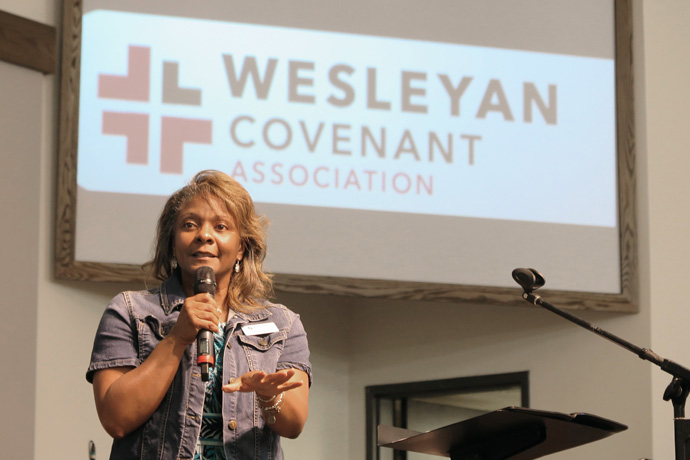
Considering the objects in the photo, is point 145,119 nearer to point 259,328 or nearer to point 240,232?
point 240,232

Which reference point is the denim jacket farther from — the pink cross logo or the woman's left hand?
the pink cross logo

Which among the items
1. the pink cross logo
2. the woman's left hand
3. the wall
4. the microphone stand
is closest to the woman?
the woman's left hand

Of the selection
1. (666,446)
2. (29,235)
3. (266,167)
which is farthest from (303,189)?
(666,446)

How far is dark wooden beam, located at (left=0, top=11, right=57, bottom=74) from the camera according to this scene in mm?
3963

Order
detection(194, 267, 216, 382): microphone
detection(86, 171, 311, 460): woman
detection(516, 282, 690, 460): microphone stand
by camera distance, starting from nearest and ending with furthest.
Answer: detection(194, 267, 216, 382): microphone → detection(86, 171, 311, 460): woman → detection(516, 282, 690, 460): microphone stand

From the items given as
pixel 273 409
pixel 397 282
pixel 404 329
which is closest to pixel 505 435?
pixel 273 409

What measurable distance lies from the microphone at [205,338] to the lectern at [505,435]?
51 cm

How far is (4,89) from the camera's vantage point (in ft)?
13.0

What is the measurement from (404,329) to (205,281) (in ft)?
11.1

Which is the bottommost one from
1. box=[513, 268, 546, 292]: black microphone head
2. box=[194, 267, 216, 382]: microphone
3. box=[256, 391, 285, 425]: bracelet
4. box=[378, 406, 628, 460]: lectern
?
box=[378, 406, 628, 460]: lectern

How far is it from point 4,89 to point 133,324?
7.53 ft

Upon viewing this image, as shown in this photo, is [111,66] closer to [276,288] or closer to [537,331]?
[276,288]

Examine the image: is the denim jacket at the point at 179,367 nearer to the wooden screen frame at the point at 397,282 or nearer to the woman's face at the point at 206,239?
the woman's face at the point at 206,239

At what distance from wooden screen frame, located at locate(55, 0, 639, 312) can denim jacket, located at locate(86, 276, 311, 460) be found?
199 centimetres
